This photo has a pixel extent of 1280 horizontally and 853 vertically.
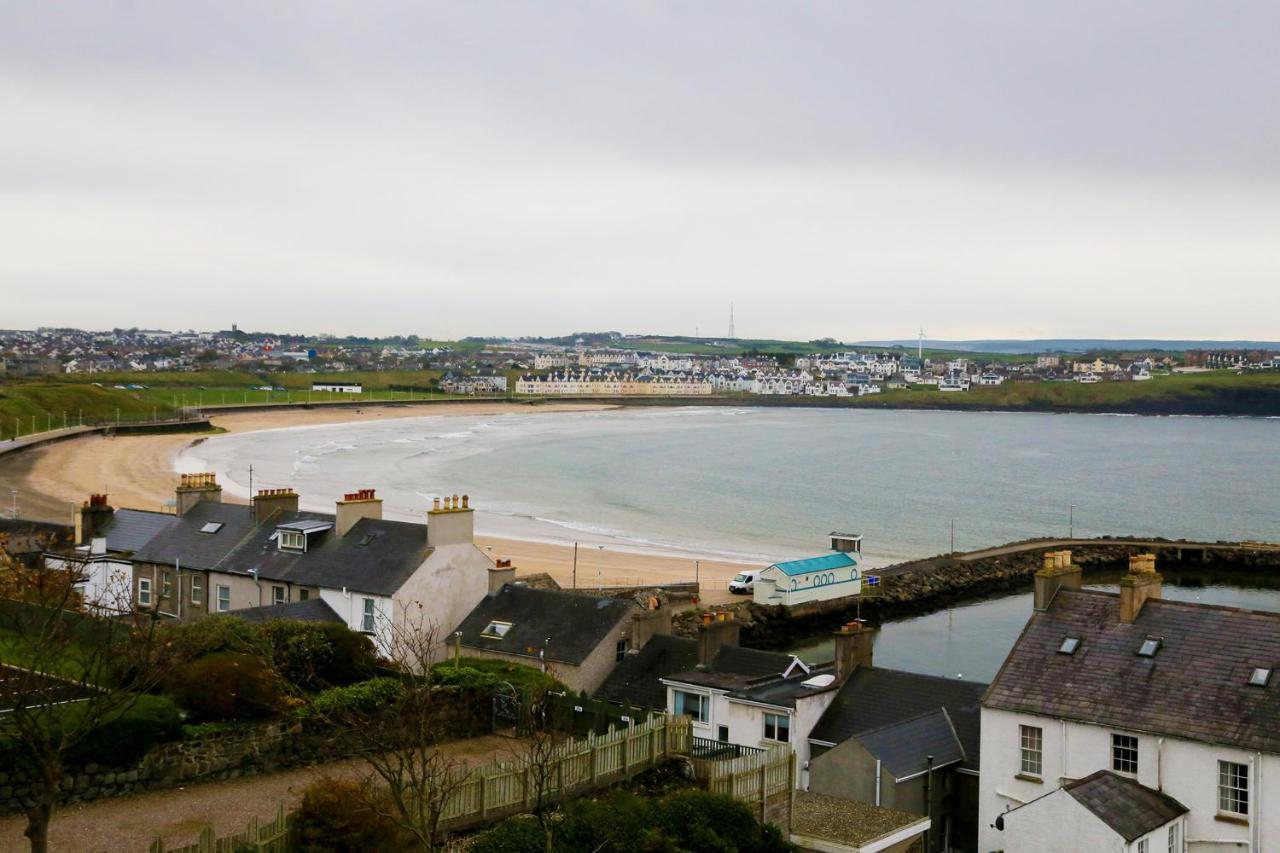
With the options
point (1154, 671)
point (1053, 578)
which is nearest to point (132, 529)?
point (1053, 578)

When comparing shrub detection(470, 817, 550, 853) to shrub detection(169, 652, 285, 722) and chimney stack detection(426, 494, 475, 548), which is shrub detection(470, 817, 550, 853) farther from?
chimney stack detection(426, 494, 475, 548)

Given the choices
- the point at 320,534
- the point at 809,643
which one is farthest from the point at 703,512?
the point at 320,534

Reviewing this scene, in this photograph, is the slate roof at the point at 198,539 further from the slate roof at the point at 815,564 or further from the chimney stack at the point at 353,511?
the slate roof at the point at 815,564

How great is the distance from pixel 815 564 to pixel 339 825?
3606cm

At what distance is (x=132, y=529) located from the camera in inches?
1133

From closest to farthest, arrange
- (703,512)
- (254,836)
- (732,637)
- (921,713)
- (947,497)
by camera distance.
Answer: (254,836) < (921,713) < (732,637) < (703,512) < (947,497)

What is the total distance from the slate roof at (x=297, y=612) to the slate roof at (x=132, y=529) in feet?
17.3

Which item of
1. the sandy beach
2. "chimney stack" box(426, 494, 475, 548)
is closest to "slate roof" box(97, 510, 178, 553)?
the sandy beach

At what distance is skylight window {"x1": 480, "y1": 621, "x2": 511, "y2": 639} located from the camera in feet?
78.7

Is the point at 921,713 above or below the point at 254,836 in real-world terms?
below

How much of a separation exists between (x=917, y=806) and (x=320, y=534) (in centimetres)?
1365

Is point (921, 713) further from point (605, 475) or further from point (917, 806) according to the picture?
point (605, 475)

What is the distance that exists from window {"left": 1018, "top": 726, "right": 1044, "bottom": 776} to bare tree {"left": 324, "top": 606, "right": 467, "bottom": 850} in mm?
7555

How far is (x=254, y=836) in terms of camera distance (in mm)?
10656
